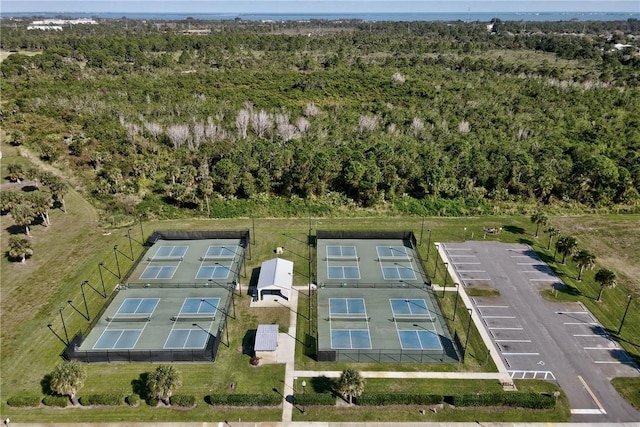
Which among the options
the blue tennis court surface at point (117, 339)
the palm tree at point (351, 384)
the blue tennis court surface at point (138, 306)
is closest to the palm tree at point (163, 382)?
the blue tennis court surface at point (117, 339)

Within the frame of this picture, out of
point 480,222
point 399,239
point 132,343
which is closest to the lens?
point 132,343

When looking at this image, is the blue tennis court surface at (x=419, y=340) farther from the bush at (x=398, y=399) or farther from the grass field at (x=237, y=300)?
the bush at (x=398, y=399)

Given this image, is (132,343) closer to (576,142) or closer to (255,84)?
(576,142)

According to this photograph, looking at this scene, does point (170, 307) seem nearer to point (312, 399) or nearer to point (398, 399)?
point (312, 399)

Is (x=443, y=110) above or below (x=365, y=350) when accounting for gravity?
above

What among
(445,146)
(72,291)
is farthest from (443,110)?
(72,291)

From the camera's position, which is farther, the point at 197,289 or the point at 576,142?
the point at 576,142
